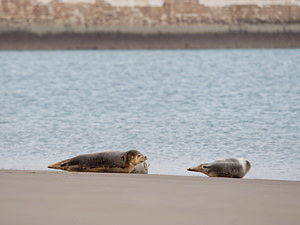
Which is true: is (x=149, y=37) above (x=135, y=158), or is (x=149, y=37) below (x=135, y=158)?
below

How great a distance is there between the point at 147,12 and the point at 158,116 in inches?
1039

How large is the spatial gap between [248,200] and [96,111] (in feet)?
31.8

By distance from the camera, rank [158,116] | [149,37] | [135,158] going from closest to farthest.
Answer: [135,158] → [158,116] → [149,37]

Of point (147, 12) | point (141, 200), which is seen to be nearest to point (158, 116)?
point (141, 200)

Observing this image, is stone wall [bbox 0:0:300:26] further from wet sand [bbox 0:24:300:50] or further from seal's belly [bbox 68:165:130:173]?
seal's belly [bbox 68:165:130:173]

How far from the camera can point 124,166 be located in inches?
236

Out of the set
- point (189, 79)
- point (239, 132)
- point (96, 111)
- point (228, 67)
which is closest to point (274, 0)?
point (228, 67)

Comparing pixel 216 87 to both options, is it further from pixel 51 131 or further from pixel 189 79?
pixel 51 131

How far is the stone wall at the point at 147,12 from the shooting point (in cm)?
3809

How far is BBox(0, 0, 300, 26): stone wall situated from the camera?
38094 mm

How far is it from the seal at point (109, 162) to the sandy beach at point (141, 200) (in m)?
0.59

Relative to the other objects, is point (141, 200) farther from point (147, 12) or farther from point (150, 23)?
point (147, 12)

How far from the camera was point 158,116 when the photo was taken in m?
12.9

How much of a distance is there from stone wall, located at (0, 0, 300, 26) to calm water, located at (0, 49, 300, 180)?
9417 mm
